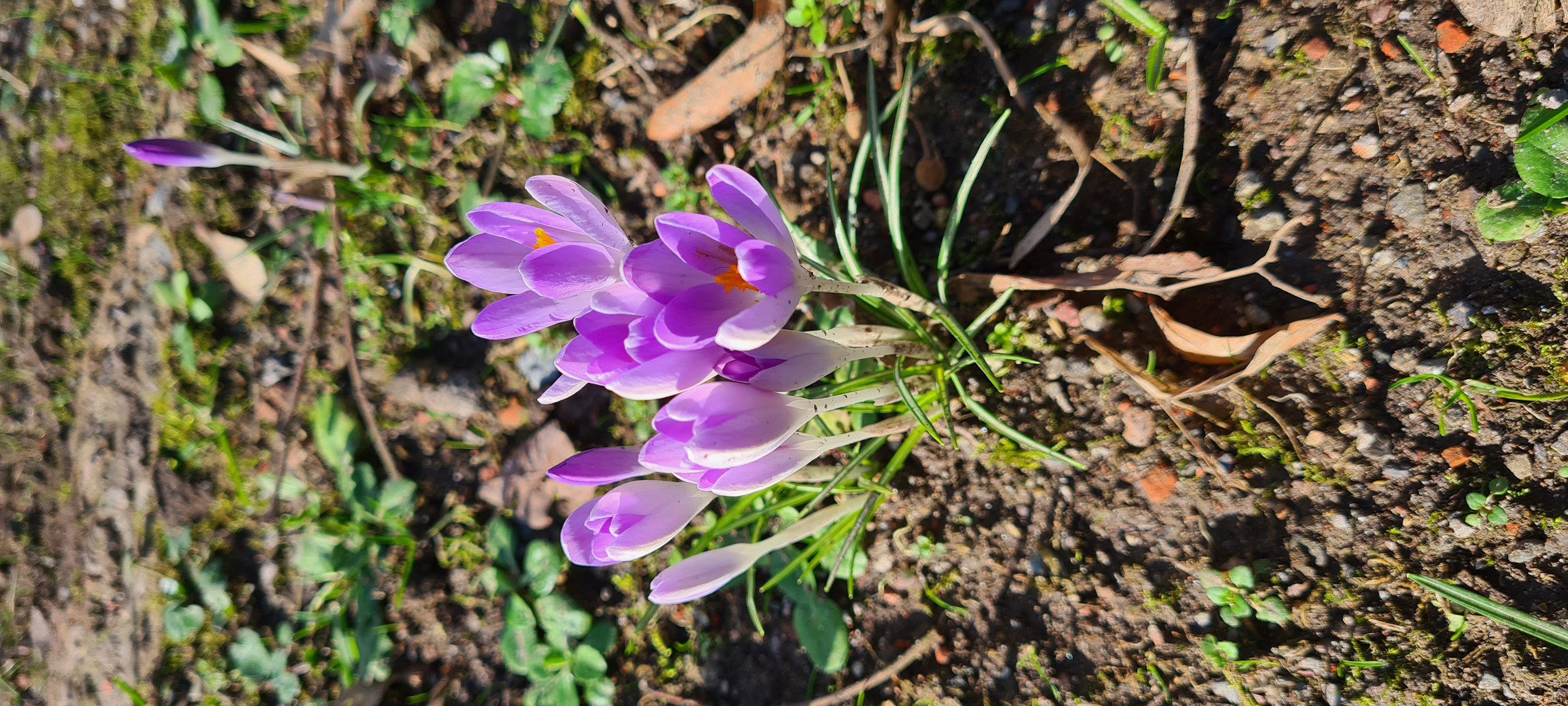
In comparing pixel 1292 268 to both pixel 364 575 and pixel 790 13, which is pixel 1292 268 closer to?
pixel 790 13

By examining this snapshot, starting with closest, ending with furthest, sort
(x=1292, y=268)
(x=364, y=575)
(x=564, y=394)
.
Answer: (x=564, y=394)
(x=1292, y=268)
(x=364, y=575)

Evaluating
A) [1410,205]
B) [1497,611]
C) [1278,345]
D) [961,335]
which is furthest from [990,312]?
[1497,611]

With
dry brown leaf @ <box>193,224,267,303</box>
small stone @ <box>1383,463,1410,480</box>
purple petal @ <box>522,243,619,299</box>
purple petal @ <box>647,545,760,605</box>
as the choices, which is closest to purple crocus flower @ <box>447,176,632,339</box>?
purple petal @ <box>522,243,619,299</box>

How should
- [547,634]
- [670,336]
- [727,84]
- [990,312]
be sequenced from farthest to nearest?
[547,634], [727,84], [990,312], [670,336]

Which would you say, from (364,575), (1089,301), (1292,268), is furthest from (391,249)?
(1292,268)

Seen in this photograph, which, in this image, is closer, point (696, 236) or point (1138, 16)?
point (696, 236)

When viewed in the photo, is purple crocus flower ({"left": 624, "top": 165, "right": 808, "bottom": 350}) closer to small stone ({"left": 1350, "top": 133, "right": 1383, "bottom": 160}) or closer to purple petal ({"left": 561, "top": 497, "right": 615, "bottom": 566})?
purple petal ({"left": 561, "top": 497, "right": 615, "bottom": 566})

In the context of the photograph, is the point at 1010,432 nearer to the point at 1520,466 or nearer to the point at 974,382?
the point at 974,382
